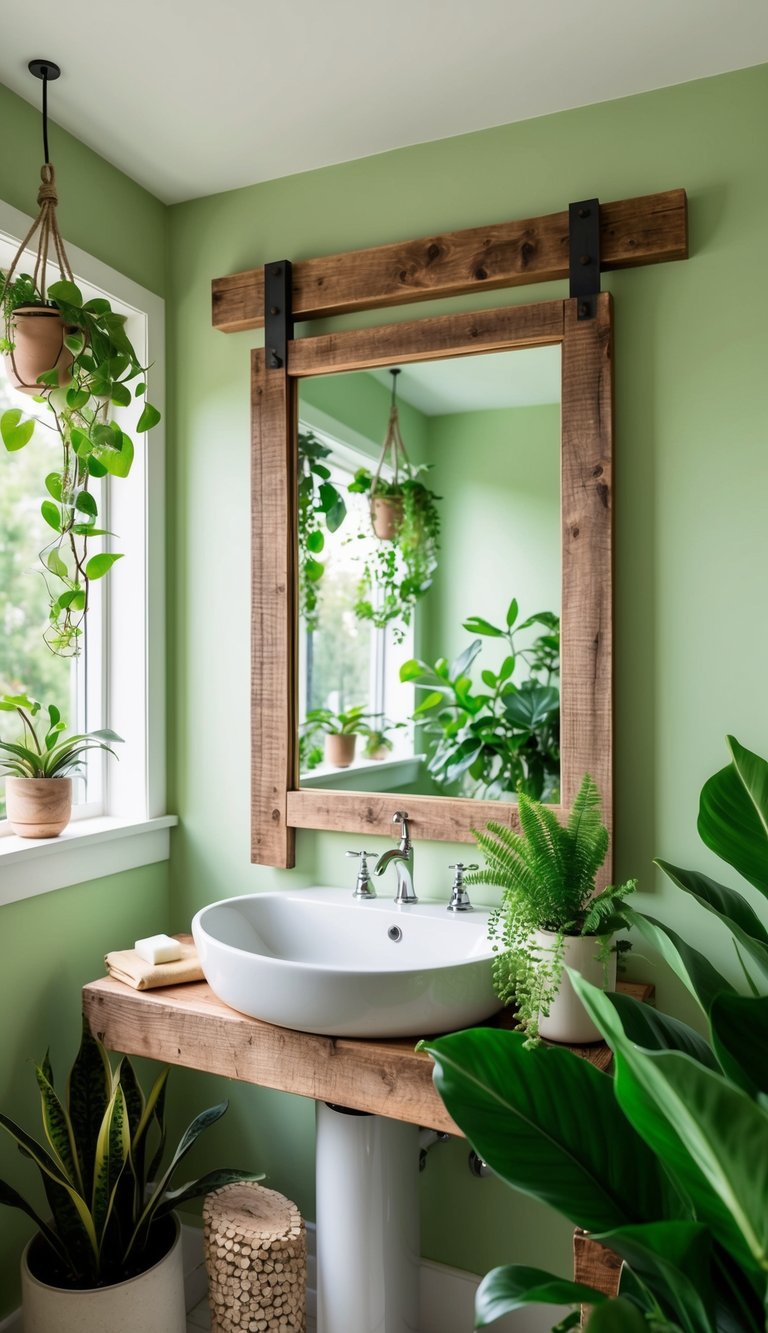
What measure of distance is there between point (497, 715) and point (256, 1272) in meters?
1.11

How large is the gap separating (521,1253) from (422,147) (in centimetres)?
→ 224

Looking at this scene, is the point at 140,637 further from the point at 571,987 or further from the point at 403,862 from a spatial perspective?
the point at 571,987

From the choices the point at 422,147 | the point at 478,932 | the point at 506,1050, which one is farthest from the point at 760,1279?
the point at 422,147

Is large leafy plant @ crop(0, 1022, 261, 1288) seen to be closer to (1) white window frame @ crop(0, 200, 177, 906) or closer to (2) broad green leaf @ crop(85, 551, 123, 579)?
(1) white window frame @ crop(0, 200, 177, 906)

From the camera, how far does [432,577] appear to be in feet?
6.54

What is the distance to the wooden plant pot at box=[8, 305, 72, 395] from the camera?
1.67 m

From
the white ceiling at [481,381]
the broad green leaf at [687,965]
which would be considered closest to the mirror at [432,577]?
the white ceiling at [481,381]

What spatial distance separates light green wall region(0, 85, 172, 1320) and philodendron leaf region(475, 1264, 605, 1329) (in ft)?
3.96

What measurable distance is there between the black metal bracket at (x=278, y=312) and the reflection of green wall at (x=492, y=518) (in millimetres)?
385

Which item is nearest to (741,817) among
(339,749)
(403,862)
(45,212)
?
(403,862)

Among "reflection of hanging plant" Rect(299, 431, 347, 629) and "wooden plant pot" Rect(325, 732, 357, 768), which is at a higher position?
"reflection of hanging plant" Rect(299, 431, 347, 629)

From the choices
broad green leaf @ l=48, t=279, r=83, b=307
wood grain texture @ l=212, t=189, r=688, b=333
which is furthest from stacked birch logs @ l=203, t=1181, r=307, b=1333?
wood grain texture @ l=212, t=189, r=688, b=333

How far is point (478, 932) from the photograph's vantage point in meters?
1.75

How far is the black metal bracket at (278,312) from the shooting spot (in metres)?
2.05
